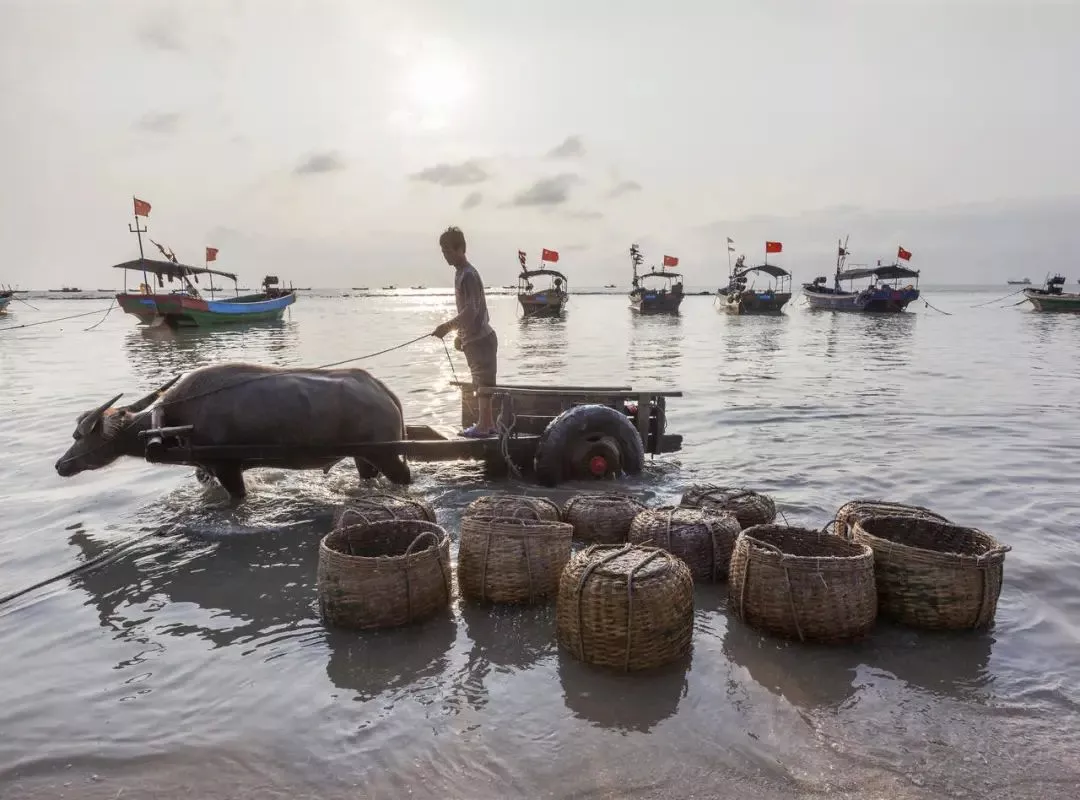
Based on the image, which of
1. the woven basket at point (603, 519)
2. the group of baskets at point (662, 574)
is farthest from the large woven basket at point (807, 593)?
the woven basket at point (603, 519)

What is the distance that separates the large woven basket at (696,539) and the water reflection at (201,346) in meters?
14.7

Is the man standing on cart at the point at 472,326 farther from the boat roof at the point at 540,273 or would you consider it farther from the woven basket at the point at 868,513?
the boat roof at the point at 540,273

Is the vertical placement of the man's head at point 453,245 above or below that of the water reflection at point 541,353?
above

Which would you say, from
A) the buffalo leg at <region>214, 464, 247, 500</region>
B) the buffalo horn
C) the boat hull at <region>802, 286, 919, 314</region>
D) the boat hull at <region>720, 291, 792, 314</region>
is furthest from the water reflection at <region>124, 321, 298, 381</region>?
the boat hull at <region>802, 286, 919, 314</region>

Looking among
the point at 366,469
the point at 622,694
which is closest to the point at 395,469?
the point at 366,469

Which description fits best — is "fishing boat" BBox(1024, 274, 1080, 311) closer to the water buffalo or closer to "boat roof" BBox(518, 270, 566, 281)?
"boat roof" BBox(518, 270, 566, 281)

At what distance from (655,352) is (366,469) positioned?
20.2 meters

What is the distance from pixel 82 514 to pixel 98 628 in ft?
9.58

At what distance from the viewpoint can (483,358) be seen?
7.61 metres

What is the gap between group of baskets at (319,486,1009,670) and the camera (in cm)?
378

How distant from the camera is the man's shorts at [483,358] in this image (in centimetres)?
757

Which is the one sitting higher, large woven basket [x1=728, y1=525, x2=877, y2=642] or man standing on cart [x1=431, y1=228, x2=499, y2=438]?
man standing on cart [x1=431, y1=228, x2=499, y2=438]

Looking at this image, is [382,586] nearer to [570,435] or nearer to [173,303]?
[570,435]

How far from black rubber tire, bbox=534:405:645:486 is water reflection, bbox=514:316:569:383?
10770mm
